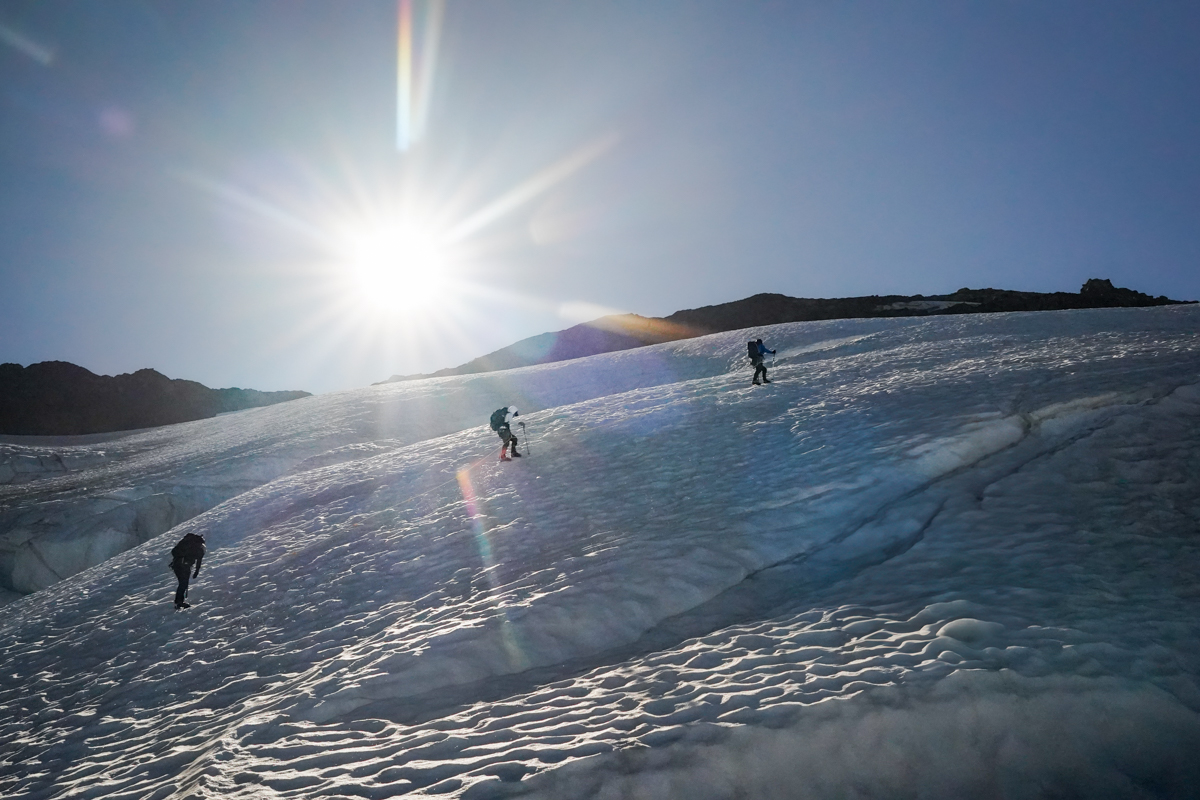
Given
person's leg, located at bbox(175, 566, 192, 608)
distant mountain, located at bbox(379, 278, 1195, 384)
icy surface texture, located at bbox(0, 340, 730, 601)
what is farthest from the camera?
distant mountain, located at bbox(379, 278, 1195, 384)

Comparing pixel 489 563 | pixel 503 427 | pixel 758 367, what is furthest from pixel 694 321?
pixel 489 563

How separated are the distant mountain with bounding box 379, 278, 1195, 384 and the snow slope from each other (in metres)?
45.7

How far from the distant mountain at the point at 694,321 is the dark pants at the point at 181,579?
49.3 metres

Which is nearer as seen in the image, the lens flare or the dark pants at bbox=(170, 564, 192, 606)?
the lens flare

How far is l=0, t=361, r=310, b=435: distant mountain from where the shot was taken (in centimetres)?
7462

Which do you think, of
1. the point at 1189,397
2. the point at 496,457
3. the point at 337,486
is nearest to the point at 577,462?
the point at 496,457

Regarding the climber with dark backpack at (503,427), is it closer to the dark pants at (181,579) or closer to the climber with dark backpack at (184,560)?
the climber with dark backpack at (184,560)

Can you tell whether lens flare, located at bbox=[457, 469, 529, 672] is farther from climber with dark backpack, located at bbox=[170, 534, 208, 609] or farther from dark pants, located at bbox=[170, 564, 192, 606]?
dark pants, located at bbox=[170, 564, 192, 606]

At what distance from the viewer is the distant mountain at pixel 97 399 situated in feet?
245

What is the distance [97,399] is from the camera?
259ft

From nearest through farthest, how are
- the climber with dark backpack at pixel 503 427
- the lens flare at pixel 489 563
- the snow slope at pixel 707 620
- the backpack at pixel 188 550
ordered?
the snow slope at pixel 707 620 < the lens flare at pixel 489 563 < the backpack at pixel 188 550 < the climber with dark backpack at pixel 503 427

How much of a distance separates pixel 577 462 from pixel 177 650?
8.84 m

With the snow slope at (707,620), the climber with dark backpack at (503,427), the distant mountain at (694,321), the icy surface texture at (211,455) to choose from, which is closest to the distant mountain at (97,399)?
the distant mountain at (694,321)

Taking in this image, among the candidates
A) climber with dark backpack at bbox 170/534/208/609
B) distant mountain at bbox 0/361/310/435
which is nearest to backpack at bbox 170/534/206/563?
climber with dark backpack at bbox 170/534/208/609
